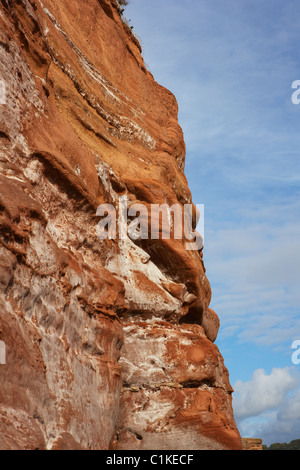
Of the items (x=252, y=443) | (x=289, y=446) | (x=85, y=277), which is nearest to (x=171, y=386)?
(x=85, y=277)

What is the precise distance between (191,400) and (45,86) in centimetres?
743

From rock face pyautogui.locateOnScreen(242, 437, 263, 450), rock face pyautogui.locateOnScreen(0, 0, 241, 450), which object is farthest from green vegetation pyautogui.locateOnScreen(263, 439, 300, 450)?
rock face pyautogui.locateOnScreen(0, 0, 241, 450)

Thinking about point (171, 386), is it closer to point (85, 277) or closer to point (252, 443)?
point (85, 277)

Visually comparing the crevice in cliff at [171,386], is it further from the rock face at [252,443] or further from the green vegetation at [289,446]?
the green vegetation at [289,446]

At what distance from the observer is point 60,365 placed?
808 cm

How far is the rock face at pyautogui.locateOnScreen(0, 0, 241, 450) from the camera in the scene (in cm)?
750

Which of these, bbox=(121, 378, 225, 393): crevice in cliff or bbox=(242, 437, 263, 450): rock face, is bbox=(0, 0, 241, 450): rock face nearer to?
bbox=(121, 378, 225, 393): crevice in cliff

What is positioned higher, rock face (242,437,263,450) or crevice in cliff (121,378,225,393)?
crevice in cliff (121,378,225,393)

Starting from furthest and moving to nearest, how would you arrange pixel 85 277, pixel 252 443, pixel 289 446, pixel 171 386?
pixel 289 446 < pixel 252 443 < pixel 171 386 < pixel 85 277

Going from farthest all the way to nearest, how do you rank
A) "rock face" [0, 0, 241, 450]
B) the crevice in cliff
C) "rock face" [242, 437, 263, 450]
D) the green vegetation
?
the green vegetation, "rock face" [242, 437, 263, 450], the crevice in cliff, "rock face" [0, 0, 241, 450]

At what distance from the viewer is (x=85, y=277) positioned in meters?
9.75

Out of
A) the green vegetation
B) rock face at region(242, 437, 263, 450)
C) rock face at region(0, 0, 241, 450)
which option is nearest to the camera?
rock face at region(0, 0, 241, 450)

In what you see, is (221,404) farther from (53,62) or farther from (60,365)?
(53,62)

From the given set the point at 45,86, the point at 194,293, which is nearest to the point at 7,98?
the point at 45,86
